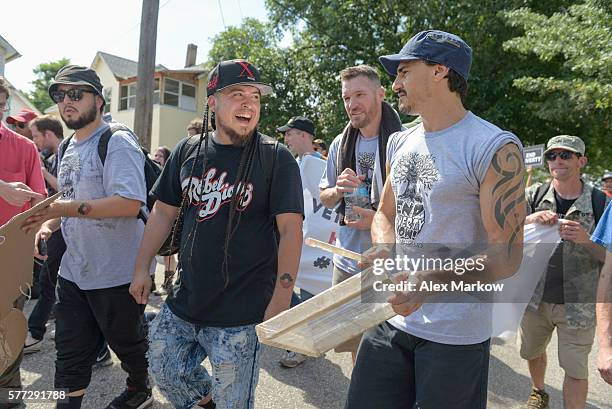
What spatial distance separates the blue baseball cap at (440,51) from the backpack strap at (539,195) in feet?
7.63

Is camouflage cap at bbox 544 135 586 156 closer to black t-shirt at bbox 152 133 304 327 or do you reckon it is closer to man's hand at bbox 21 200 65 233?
black t-shirt at bbox 152 133 304 327

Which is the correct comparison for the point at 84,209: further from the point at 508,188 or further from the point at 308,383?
the point at 308,383

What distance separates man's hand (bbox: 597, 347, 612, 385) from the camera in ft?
6.73

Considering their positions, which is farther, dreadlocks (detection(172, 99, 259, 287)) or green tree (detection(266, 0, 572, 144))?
green tree (detection(266, 0, 572, 144))

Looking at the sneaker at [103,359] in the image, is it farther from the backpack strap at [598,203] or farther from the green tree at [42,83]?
the green tree at [42,83]

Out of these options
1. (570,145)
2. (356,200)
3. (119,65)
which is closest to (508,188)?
(356,200)

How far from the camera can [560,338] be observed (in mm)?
3715

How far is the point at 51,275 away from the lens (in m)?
4.58

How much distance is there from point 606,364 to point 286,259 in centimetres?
150

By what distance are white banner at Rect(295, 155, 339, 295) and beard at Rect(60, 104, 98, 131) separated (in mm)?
2781

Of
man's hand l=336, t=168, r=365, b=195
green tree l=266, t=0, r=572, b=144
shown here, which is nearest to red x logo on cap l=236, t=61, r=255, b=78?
man's hand l=336, t=168, r=365, b=195

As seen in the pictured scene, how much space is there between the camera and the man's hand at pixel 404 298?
1733 mm

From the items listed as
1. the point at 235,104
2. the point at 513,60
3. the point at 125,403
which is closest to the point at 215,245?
the point at 235,104

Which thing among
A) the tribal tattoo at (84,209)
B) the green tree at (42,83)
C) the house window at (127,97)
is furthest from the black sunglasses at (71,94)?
the green tree at (42,83)
